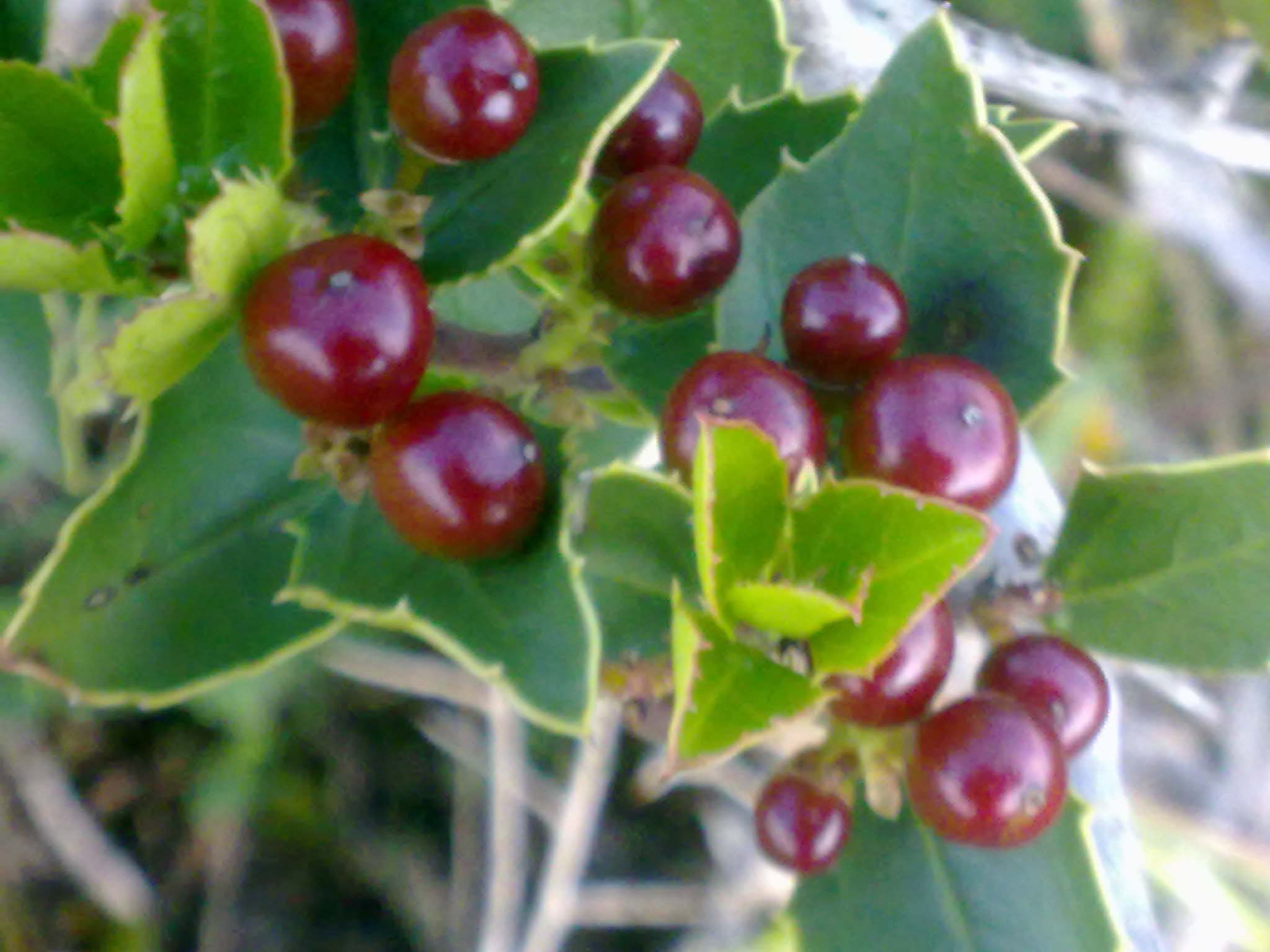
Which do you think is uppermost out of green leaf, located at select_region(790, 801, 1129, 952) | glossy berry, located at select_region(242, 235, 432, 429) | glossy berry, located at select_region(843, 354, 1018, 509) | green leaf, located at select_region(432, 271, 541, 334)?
glossy berry, located at select_region(242, 235, 432, 429)

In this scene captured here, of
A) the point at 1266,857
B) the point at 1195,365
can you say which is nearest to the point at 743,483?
the point at 1266,857

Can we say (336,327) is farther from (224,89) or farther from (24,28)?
(24,28)

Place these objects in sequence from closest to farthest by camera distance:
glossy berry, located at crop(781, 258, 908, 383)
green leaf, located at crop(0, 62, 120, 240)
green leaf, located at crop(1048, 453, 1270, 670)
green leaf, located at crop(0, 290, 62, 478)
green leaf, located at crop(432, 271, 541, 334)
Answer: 1. green leaf, located at crop(0, 62, 120, 240)
2. glossy berry, located at crop(781, 258, 908, 383)
3. green leaf, located at crop(1048, 453, 1270, 670)
4. green leaf, located at crop(0, 290, 62, 478)
5. green leaf, located at crop(432, 271, 541, 334)

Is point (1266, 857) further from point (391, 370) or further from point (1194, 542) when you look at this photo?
point (391, 370)

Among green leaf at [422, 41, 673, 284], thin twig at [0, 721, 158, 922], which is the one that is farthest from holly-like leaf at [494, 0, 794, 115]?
thin twig at [0, 721, 158, 922]

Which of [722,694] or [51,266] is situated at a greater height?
[51,266]

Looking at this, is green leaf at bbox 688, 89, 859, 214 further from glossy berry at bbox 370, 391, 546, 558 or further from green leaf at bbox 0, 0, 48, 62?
green leaf at bbox 0, 0, 48, 62

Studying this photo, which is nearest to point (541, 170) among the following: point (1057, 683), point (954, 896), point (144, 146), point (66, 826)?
point (144, 146)

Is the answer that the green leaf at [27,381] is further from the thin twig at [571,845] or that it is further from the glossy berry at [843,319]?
the thin twig at [571,845]
